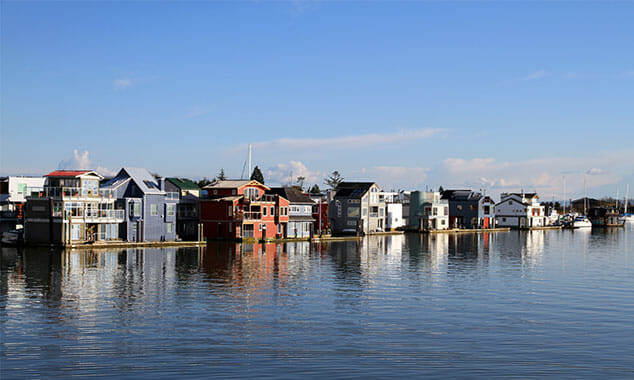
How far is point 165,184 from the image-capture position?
8688 cm

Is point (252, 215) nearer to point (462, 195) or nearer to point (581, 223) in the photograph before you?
point (462, 195)

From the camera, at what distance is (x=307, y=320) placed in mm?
32188

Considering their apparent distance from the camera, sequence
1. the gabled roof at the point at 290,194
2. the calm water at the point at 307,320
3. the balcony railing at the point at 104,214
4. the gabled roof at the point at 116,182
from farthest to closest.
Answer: the gabled roof at the point at 290,194, the gabled roof at the point at 116,182, the balcony railing at the point at 104,214, the calm water at the point at 307,320

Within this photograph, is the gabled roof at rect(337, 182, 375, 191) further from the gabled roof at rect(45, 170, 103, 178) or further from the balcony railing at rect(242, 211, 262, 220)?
the gabled roof at rect(45, 170, 103, 178)

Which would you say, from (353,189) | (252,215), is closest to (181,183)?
(252,215)

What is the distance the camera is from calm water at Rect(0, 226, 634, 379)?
2408cm

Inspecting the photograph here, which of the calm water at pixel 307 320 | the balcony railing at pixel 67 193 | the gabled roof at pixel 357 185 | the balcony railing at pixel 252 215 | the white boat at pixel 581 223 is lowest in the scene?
the calm water at pixel 307 320

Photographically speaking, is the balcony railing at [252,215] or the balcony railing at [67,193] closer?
the balcony railing at [67,193]

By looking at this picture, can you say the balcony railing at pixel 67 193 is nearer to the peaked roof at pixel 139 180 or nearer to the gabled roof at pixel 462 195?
the peaked roof at pixel 139 180

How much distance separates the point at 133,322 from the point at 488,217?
410ft

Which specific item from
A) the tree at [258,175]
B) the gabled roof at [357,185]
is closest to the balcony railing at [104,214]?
the gabled roof at [357,185]

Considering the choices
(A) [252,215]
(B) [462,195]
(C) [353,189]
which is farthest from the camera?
(B) [462,195]

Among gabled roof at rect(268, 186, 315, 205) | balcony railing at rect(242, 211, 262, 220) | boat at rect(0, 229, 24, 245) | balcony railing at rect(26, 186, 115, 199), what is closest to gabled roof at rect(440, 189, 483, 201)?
gabled roof at rect(268, 186, 315, 205)

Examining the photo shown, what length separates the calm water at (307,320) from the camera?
2408cm
